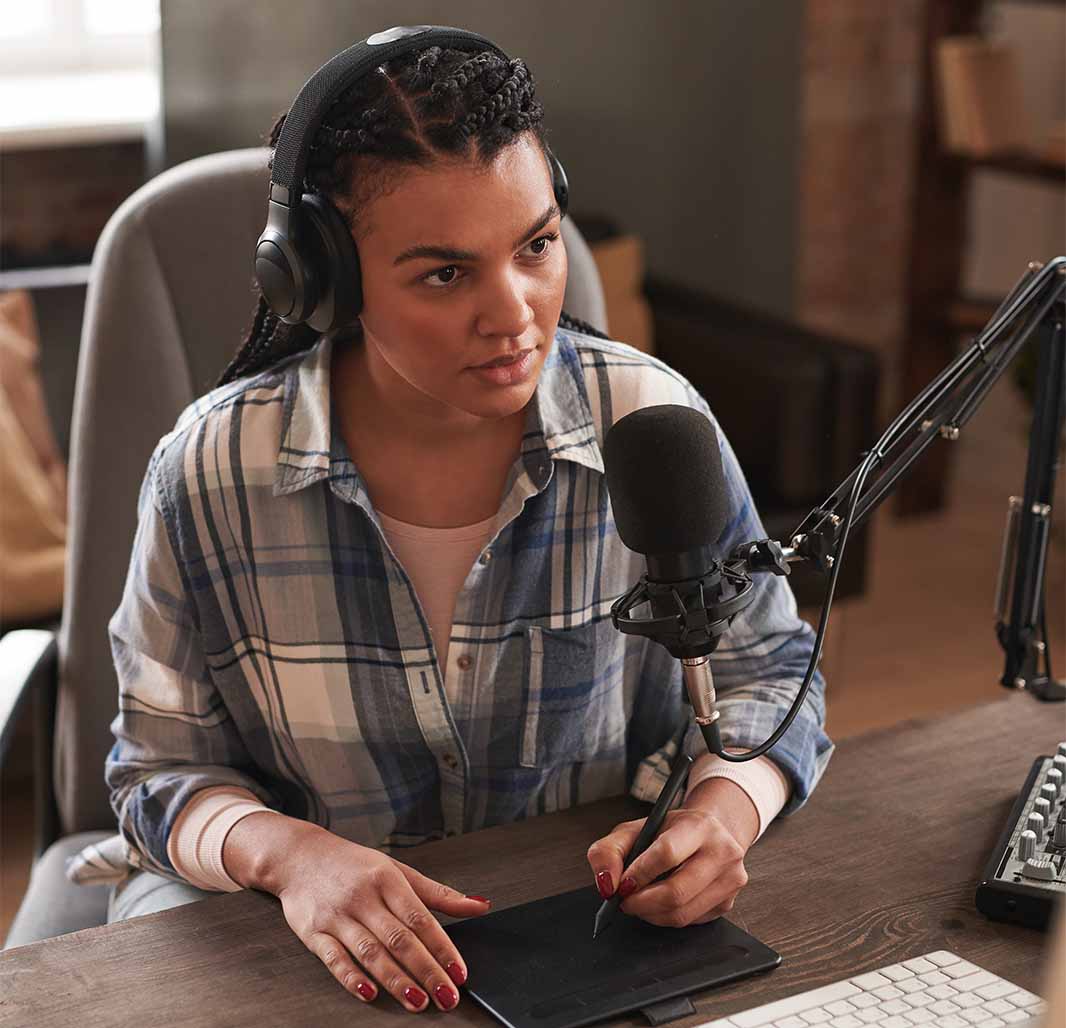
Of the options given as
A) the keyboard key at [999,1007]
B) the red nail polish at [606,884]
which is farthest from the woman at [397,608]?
the keyboard key at [999,1007]

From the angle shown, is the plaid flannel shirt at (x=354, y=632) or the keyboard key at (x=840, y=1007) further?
the plaid flannel shirt at (x=354, y=632)

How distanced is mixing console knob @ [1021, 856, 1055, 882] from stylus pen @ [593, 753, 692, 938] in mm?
223

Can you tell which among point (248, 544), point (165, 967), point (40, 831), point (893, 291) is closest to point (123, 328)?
point (248, 544)

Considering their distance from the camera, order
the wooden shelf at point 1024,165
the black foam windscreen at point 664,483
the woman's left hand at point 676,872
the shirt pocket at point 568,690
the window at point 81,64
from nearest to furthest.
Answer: the black foam windscreen at point 664,483 → the woman's left hand at point 676,872 → the shirt pocket at point 568,690 → the window at point 81,64 → the wooden shelf at point 1024,165

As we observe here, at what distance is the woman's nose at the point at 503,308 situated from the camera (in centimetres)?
104

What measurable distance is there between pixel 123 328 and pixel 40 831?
49cm

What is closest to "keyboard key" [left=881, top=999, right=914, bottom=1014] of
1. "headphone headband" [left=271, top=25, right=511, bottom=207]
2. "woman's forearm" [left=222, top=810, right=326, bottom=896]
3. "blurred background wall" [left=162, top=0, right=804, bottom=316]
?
"woman's forearm" [left=222, top=810, right=326, bottom=896]

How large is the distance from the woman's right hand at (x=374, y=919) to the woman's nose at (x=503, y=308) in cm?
35

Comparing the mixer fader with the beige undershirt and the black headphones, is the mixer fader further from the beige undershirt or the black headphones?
the black headphones

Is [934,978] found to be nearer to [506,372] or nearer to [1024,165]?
[506,372]

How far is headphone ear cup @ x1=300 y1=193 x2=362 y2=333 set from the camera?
1070 mm

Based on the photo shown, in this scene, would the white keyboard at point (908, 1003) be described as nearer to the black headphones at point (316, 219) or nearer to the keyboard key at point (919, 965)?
the keyboard key at point (919, 965)

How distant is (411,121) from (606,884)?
509 millimetres

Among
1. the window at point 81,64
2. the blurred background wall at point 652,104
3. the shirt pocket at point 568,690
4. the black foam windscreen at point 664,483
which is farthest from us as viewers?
the window at point 81,64
